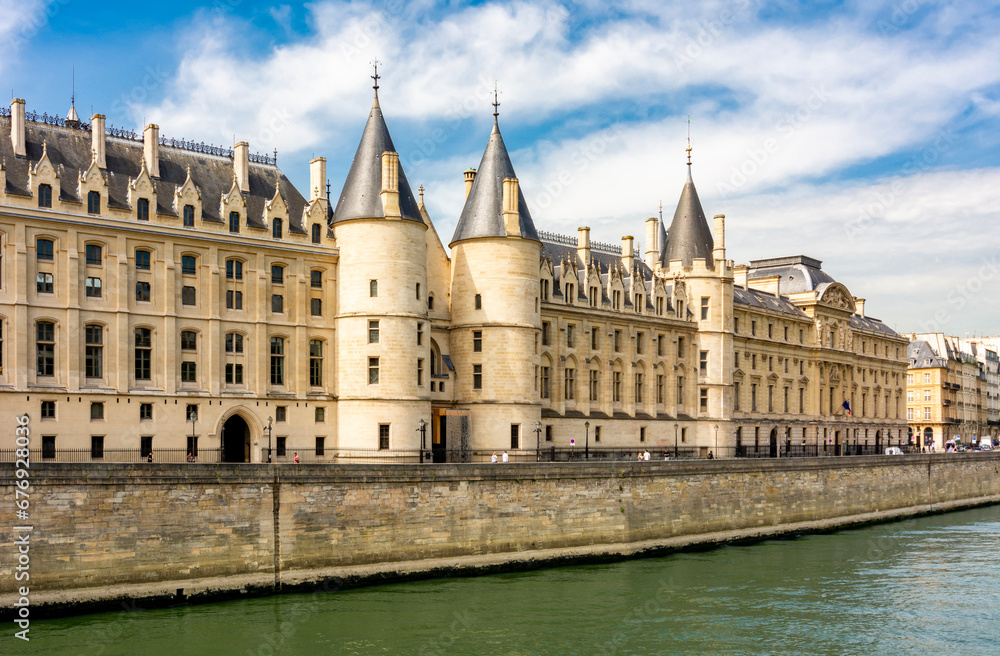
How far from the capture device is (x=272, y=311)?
159ft

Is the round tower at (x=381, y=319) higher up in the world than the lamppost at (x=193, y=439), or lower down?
higher up

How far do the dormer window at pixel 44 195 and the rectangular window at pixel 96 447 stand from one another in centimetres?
952

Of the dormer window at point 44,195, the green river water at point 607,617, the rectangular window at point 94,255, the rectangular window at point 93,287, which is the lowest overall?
the green river water at point 607,617

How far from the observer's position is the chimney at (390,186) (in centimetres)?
4878

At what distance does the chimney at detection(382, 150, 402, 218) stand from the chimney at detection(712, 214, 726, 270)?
1179 inches

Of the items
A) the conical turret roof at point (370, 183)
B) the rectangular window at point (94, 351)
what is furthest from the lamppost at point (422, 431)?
the rectangular window at point (94, 351)

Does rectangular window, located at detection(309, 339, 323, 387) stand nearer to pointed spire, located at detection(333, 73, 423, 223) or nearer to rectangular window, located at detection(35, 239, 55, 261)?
pointed spire, located at detection(333, 73, 423, 223)

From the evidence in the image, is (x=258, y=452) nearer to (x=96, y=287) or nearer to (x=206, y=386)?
(x=206, y=386)

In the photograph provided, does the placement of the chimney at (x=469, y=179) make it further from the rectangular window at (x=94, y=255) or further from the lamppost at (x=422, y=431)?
the rectangular window at (x=94, y=255)

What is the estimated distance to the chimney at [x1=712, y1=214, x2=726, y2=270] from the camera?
236 feet

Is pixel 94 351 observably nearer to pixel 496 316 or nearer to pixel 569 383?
pixel 496 316

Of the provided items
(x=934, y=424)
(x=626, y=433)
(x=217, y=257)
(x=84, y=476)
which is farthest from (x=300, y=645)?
(x=934, y=424)

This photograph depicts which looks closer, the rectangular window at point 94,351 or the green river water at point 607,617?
the green river water at point 607,617

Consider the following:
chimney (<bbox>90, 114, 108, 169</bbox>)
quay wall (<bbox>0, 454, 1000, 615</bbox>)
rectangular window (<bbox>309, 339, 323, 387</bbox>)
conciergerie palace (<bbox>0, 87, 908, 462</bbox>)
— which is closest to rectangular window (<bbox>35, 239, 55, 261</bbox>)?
conciergerie palace (<bbox>0, 87, 908, 462</bbox>)
